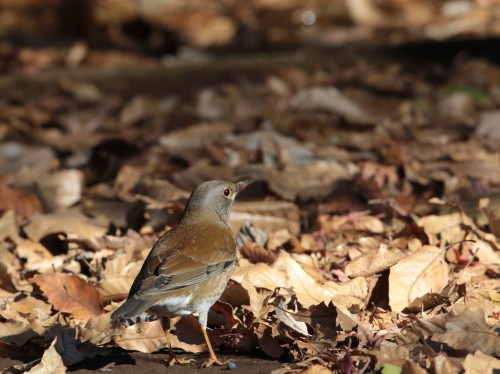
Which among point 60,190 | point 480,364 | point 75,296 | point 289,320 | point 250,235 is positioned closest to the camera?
point 480,364

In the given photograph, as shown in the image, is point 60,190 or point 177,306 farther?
point 60,190

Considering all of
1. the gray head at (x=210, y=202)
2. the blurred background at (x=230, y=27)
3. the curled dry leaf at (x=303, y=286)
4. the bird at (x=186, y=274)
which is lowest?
the blurred background at (x=230, y=27)

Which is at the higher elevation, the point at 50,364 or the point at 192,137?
the point at 50,364

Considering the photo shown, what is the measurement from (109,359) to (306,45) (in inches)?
324

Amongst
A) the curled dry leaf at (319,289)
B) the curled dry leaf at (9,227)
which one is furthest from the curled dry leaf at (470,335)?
A: the curled dry leaf at (9,227)

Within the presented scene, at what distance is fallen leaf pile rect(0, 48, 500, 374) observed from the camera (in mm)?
4203

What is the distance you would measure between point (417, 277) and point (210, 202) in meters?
1.27

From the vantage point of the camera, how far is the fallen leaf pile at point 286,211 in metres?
4.20

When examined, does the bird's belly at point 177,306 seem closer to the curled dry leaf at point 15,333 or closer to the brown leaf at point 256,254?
the curled dry leaf at point 15,333

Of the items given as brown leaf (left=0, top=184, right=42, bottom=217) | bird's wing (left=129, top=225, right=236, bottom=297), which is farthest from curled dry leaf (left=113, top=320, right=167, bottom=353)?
brown leaf (left=0, top=184, right=42, bottom=217)

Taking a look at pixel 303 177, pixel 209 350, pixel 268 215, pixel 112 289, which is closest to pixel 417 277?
pixel 209 350

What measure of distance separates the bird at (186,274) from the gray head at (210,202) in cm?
1

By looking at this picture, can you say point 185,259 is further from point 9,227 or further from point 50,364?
point 9,227

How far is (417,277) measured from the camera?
4.47m
